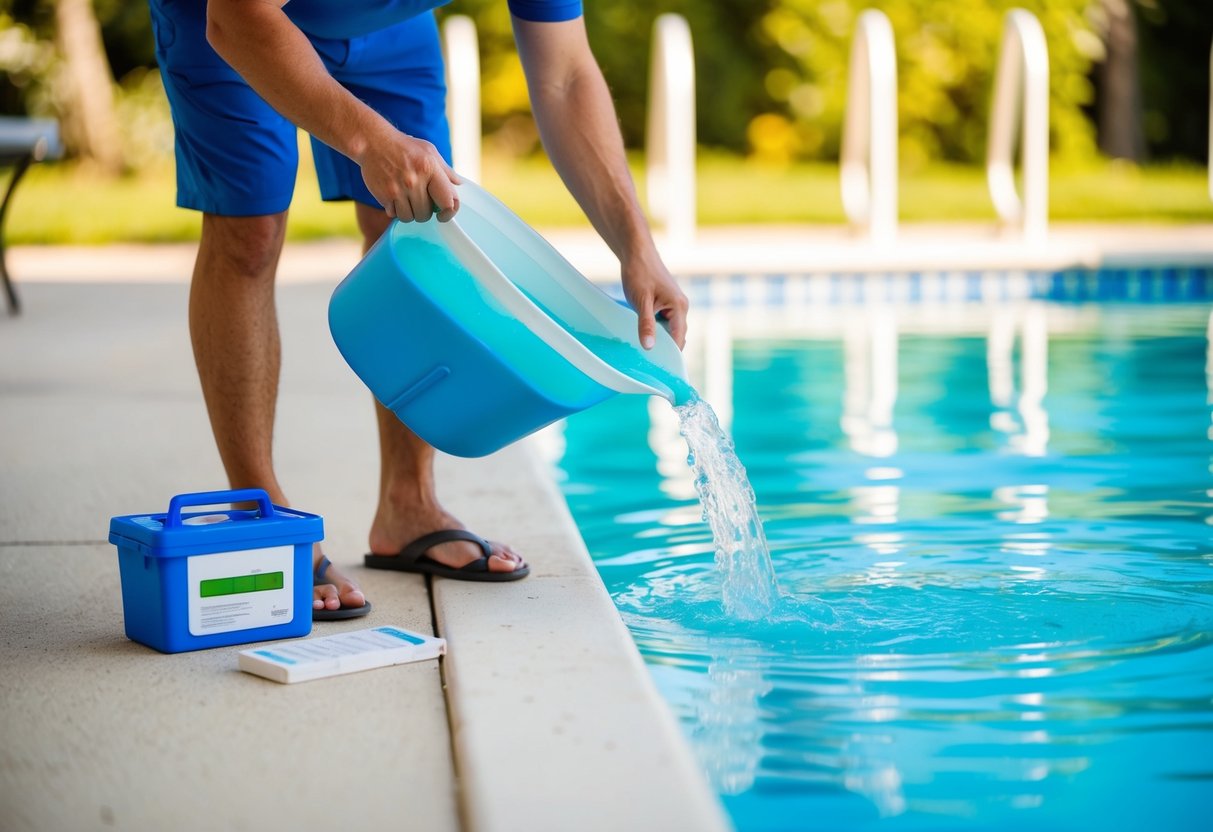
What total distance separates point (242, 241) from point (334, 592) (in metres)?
0.51

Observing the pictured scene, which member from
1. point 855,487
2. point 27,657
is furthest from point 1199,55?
point 27,657

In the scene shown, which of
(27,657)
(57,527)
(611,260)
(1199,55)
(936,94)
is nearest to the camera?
(27,657)

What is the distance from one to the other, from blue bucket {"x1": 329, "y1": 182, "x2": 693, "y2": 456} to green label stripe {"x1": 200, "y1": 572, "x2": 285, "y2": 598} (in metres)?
0.26

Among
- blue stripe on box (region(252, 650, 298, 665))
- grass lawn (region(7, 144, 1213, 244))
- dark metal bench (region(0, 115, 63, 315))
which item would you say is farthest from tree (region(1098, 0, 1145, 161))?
blue stripe on box (region(252, 650, 298, 665))

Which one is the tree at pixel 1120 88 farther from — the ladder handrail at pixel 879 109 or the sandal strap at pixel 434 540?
the sandal strap at pixel 434 540

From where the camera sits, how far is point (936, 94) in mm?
13039

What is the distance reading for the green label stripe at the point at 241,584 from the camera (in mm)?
1871

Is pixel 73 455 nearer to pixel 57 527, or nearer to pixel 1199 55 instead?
pixel 57 527

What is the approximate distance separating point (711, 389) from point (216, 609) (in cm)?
324

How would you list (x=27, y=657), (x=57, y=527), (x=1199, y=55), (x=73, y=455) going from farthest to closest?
(x=1199, y=55) < (x=73, y=455) < (x=57, y=527) < (x=27, y=657)

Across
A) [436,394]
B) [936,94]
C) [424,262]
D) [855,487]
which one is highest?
[936,94]

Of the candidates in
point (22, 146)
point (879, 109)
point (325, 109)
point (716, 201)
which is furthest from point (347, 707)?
point (716, 201)

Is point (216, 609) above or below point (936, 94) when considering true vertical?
below

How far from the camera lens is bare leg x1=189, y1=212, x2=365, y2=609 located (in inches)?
84.4
